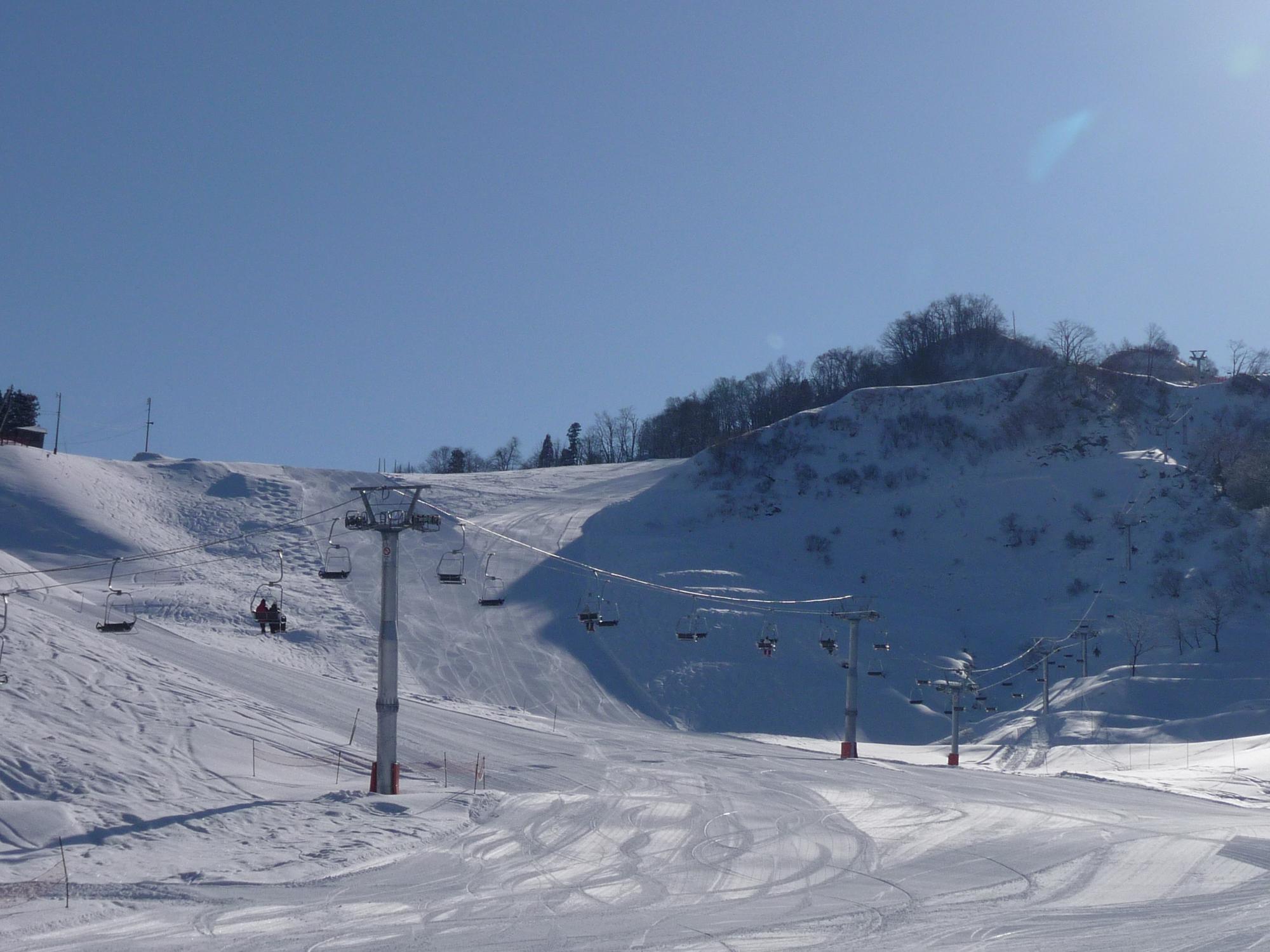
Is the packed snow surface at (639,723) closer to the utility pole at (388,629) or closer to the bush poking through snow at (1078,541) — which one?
the bush poking through snow at (1078,541)

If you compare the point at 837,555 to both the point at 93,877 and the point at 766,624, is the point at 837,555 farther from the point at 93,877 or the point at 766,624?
the point at 93,877

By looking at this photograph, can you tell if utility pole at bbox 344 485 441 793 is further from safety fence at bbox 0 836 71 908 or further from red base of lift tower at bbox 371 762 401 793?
safety fence at bbox 0 836 71 908

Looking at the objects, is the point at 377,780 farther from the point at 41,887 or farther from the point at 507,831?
the point at 41,887

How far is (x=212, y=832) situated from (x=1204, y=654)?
171 ft

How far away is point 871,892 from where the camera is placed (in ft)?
48.8

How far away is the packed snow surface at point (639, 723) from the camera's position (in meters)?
13.8

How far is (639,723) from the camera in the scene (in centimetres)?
4994

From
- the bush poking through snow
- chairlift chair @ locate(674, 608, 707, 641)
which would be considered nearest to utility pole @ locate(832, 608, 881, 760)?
chairlift chair @ locate(674, 608, 707, 641)

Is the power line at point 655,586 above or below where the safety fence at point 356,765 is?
above

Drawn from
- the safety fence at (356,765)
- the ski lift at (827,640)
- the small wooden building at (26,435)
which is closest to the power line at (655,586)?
the ski lift at (827,640)

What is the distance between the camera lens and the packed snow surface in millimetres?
13812

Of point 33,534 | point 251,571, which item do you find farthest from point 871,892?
point 33,534

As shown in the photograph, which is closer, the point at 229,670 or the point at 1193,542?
the point at 229,670

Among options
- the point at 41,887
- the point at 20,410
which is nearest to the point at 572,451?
the point at 20,410
